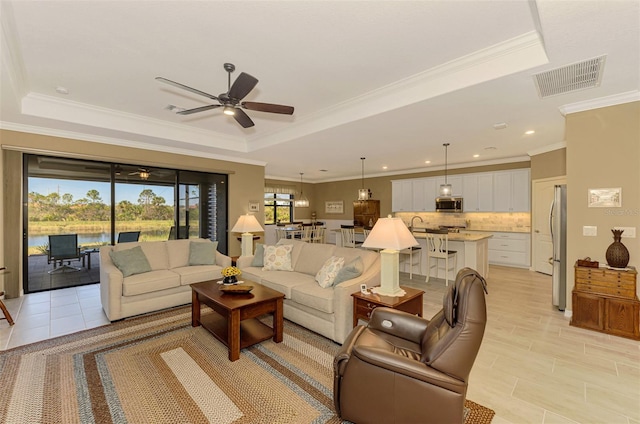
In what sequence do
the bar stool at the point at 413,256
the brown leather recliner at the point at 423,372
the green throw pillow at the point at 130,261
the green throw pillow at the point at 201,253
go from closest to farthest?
1. the brown leather recliner at the point at 423,372
2. the green throw pillow at the point at 130,261
3. the green throw pillow at the point at 201,253
4. the bar stool at the point at 413,256

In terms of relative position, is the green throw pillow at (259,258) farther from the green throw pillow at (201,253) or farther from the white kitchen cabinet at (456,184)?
the white kitchen cabinet at (456,184)

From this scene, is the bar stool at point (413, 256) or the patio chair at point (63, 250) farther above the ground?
the patio chair at point (63, 250)

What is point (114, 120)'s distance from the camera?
448cm

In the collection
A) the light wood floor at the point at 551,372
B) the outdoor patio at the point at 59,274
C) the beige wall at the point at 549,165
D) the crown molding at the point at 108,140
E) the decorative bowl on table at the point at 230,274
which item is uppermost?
the crown molding at the point at 108,140

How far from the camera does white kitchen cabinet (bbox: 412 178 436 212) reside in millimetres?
8422

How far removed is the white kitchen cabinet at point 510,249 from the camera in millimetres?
6734

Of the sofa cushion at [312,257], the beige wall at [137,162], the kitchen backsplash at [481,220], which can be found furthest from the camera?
the kitchen backsplash at [481,220]

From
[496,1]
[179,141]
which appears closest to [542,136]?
[496,1]

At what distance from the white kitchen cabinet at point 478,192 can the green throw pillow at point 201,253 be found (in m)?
6.61

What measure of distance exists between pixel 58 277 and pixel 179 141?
3.22 m

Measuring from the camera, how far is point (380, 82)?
338cm

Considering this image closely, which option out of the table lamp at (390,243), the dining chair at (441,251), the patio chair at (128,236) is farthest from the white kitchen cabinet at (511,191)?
the patio chair at (128,236)

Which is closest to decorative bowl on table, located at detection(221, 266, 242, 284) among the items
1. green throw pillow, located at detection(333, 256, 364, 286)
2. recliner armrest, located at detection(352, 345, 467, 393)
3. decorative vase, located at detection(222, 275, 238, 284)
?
decorative vase, located at detection(222, 275, 238, 284)

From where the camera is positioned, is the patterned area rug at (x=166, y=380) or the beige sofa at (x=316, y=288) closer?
the patterned area rug at (x=166, y=380)
